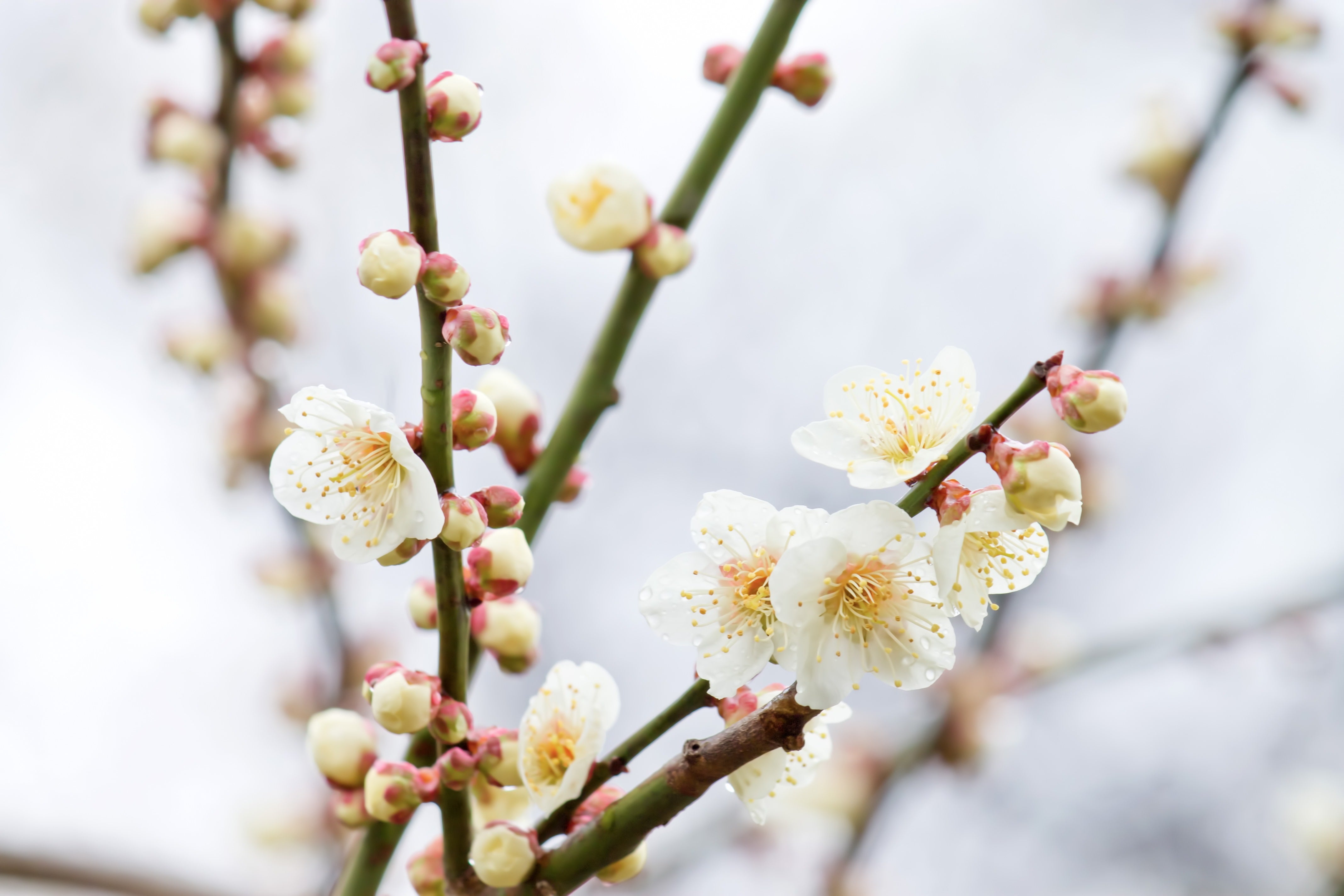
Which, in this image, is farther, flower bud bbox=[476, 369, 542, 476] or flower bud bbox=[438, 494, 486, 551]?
flower bud bbox=[476, 369, 542, 476]

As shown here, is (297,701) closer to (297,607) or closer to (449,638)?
(297,607)

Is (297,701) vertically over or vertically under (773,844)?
over

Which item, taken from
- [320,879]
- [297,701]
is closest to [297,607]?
[297,701]

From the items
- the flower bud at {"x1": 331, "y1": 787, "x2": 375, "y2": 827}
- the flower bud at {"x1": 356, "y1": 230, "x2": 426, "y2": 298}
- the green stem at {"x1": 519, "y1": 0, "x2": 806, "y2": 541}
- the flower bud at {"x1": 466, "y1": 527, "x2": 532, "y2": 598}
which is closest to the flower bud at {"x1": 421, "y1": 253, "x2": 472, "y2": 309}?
the flower bud at {"x1": 356, "y1": 230, "x2": 426, "y2": 298}

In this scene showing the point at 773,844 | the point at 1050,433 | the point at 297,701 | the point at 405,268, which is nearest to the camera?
the point at 405,268

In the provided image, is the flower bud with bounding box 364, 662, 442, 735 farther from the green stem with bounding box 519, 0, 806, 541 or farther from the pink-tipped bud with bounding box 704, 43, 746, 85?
the pink-tipped bud with bounding box 704, 43, 746, 85
